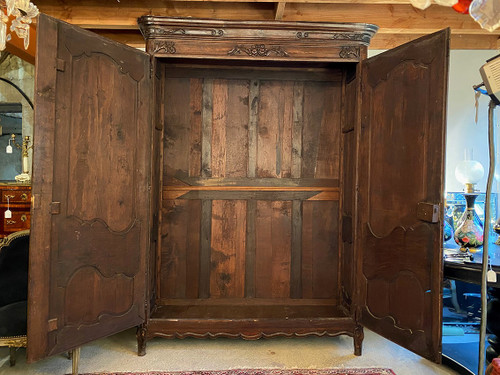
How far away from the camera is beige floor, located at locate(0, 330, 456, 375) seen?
7.00 ft

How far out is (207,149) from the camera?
109 inches

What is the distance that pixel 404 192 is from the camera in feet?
6.64

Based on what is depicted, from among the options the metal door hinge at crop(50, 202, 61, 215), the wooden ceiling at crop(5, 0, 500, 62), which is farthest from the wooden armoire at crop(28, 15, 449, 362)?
the wooden ceiling at crop(5, 0, 500, 62)

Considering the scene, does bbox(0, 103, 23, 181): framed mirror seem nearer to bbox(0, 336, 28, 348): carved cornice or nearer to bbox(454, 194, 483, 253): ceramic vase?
bbox(0, 336, 28, 348): carved cornice

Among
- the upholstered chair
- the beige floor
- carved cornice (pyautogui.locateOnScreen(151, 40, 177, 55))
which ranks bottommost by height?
the beige floor

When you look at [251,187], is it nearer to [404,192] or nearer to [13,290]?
[404,192]

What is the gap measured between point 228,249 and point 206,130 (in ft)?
3.17

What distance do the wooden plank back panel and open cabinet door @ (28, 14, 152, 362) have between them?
0.53 m

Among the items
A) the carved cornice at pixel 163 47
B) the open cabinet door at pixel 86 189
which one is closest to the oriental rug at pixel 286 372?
the open cabinet door at pixel 86 189

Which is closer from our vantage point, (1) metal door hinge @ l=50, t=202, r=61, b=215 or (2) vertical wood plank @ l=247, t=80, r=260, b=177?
(1) metal door hinge @ l=50, t=202, r=61, b=215

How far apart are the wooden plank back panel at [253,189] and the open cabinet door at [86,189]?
534mm

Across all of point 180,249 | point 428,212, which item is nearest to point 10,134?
point 180,249

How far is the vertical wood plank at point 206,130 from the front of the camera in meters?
2.76

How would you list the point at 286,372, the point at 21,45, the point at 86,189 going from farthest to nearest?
the point at 21,45 < the point at 286,372 < the point at 86,189
